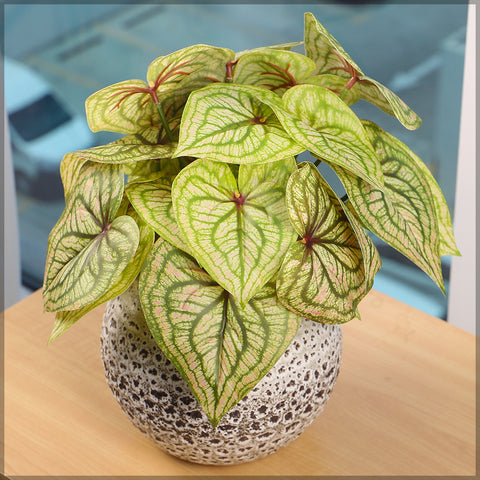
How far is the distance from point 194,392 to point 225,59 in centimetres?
33

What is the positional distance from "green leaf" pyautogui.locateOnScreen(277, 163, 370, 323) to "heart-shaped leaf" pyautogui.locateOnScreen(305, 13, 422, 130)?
0.10 metres

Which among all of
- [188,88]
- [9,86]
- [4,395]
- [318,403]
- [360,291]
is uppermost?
[188,88]

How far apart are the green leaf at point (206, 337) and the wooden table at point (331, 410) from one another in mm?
248

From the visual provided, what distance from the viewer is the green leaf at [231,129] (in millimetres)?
632

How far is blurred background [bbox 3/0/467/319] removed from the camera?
90.7 inches

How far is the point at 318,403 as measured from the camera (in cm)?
80

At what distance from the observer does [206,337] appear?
2.24 ft

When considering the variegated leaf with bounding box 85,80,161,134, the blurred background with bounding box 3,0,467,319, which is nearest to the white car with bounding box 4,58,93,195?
the blurred background with bounding box 3,0,467,319

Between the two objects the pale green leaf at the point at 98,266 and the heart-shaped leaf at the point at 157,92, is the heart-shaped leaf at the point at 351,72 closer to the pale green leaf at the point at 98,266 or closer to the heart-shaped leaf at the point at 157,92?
the heart-shaped leaf at the point at 157,92

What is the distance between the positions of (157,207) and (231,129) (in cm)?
10

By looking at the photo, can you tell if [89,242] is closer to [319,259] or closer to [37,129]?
[319,259]

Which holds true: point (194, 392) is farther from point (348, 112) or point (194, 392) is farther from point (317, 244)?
point (348, 112)

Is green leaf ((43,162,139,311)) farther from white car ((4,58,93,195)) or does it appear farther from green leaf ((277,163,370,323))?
white car ((4,58,93,195))

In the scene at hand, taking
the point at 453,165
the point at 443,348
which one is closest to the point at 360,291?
the point at 443,348
